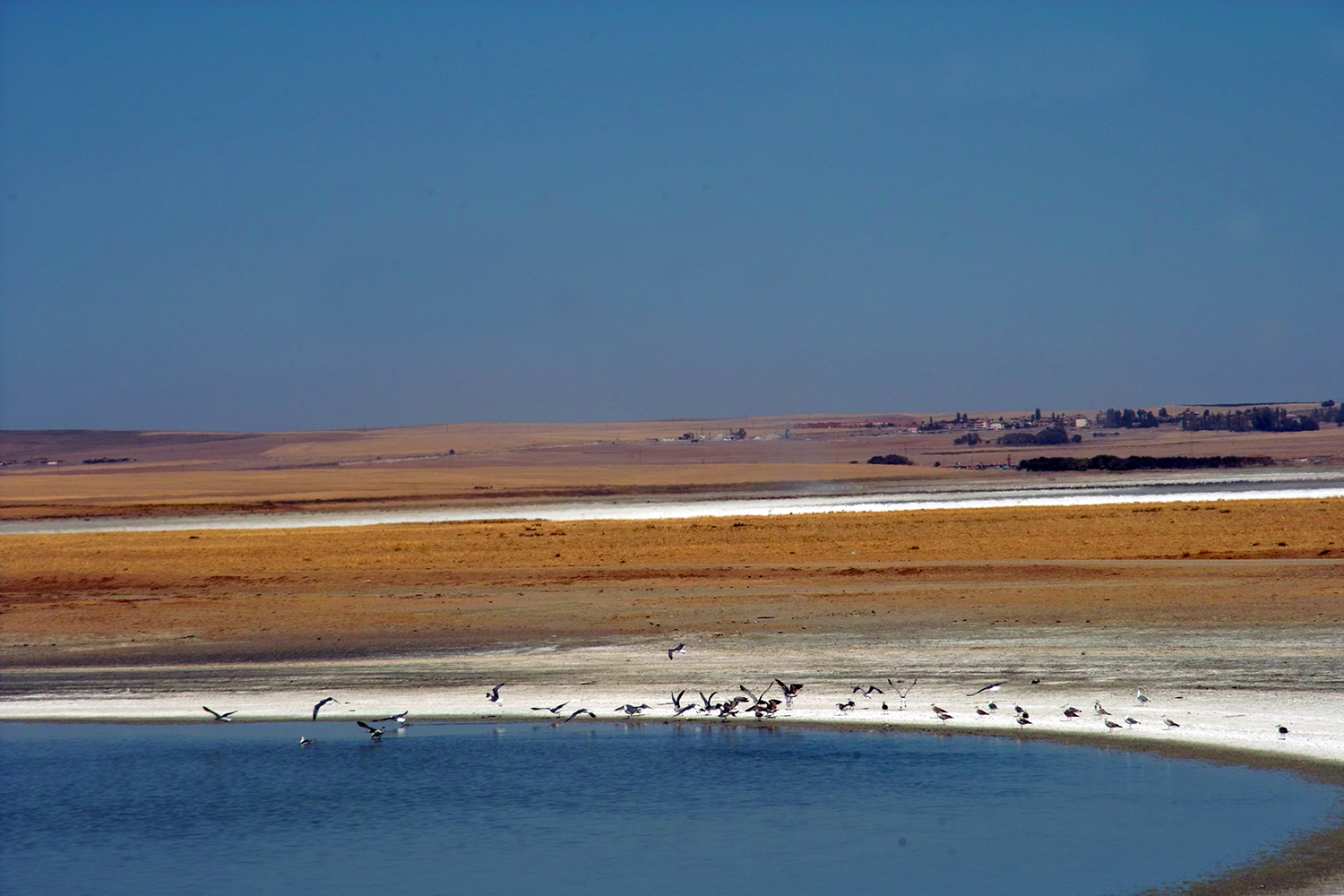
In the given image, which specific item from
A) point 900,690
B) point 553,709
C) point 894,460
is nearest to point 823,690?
point 900,690

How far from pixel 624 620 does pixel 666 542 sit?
15.6 meters

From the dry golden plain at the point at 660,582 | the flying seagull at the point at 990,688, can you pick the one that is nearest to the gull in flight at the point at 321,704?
the dry golden plain at the point at 660,582

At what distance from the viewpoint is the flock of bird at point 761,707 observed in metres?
13.2

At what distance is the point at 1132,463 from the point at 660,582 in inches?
2780

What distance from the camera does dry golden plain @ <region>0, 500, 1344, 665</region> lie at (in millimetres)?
20109

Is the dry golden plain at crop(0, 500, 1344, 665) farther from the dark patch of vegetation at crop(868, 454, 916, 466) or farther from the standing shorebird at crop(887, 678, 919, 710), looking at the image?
the dark patch of vegetation at crop(868, 454, 916, 466)

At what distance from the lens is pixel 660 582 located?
2681 centimetres

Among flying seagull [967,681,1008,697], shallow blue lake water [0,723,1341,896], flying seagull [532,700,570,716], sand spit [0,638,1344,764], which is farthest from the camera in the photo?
flying seagull [967,681,1008,697]

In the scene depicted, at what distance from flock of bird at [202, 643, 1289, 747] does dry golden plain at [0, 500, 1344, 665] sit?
412 cm

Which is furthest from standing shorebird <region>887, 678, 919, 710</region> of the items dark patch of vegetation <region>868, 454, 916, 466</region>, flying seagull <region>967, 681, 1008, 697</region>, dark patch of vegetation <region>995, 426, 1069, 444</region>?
dark patch of vegetation <region>995, 426, 1069, 444</region>

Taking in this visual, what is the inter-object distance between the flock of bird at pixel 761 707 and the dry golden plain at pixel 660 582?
412 cm

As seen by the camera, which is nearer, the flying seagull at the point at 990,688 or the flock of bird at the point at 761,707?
the flock of bird at the point at 761,707

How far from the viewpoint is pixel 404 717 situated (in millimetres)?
14227

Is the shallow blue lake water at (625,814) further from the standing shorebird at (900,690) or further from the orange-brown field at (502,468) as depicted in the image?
the orange-brown field at (502,468)
